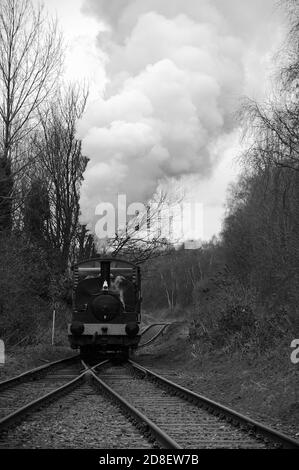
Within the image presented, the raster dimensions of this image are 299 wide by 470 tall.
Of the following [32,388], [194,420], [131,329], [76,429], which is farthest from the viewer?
[131,329]

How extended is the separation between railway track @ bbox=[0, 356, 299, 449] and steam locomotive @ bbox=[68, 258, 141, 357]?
15.9 ft

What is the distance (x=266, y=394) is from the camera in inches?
440

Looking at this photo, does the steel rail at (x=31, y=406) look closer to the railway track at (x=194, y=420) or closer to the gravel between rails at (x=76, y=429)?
the gravel between rails at (x=76, y=429)

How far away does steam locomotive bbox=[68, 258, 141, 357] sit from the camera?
18.9 meters

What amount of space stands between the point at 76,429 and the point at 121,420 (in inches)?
39.6

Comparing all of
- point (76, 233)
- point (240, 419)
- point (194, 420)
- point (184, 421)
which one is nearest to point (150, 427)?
point (184, 421)

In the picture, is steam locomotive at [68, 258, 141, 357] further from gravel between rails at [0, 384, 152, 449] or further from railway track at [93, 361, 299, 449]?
gravel between rails at [0, 384, 152, 449]

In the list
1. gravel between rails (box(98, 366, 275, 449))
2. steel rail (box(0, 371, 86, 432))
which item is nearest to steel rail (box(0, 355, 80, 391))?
steel rail (box(0, 371, 86, 432))

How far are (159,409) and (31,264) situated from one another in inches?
709

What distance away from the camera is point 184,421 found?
29.1ft

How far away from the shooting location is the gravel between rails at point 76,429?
7.09m

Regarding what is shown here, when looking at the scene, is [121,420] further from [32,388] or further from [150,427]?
[32,388]
